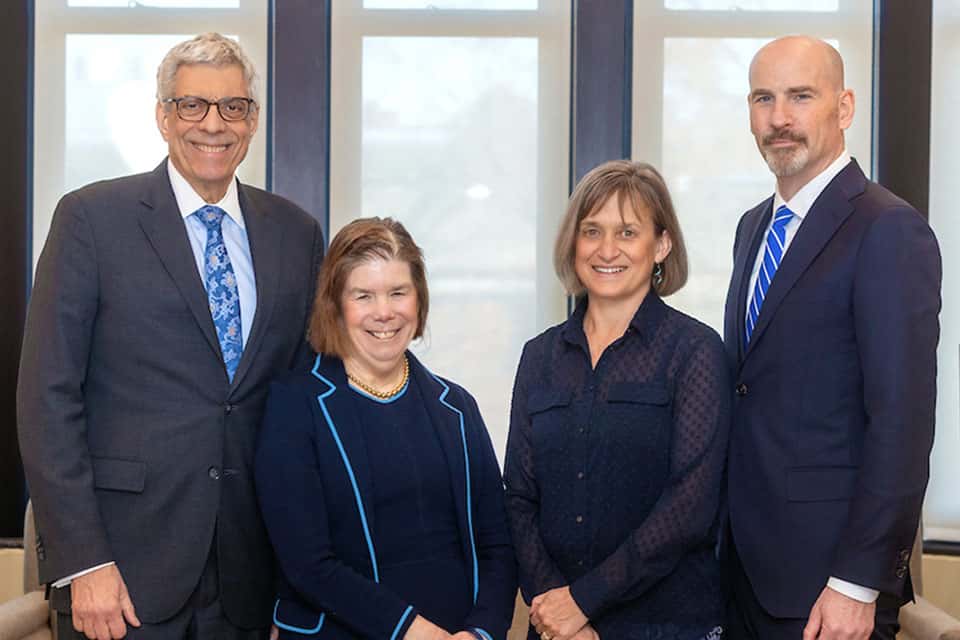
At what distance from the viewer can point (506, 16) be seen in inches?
157

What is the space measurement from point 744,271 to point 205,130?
1232mm

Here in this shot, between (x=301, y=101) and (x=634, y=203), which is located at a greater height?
(x=301, y=101)

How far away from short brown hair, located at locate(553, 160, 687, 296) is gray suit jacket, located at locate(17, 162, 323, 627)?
0.71m

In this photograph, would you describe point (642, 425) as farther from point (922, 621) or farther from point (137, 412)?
Result: point (922, 621)

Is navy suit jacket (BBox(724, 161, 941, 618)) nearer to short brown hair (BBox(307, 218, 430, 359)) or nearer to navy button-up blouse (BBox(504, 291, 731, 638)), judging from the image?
navy button-up blouse (BBox(504, 291, 731, 638))

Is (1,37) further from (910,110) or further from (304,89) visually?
(910,110)

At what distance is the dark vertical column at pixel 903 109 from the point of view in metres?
3.90

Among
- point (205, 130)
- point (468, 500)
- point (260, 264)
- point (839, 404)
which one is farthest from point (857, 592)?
point (205, 130)

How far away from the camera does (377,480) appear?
222 centimetres

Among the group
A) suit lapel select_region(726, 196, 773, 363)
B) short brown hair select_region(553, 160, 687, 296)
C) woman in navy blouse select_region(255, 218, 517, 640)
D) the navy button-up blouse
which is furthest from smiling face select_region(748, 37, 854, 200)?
woman in navy blouse select_region(255, 218, 517, 640)

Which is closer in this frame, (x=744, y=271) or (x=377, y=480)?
(x=377, y=480)

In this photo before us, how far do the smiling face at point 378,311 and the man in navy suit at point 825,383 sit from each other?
0.72m

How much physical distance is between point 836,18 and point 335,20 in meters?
1.81

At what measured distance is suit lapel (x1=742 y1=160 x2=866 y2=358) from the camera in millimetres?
2246
